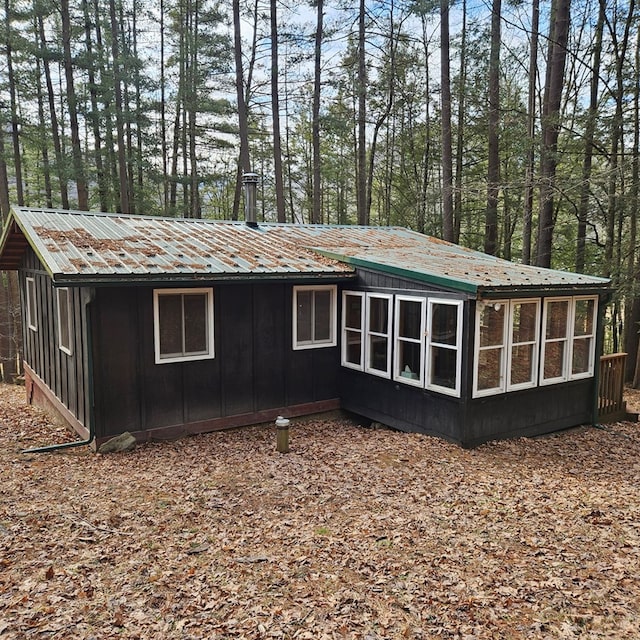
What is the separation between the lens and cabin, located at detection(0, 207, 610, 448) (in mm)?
6715

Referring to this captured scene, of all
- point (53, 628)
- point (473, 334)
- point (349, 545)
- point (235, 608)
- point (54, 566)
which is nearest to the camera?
point (53, 628)

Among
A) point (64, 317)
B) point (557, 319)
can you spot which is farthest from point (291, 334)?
point (557, 319)

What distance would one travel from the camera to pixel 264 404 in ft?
26.5

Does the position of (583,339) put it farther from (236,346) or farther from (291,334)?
(236,346)

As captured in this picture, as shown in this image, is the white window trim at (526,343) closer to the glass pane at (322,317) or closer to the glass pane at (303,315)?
the glass pane at (322,317)

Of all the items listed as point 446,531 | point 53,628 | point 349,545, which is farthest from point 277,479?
point 53,628

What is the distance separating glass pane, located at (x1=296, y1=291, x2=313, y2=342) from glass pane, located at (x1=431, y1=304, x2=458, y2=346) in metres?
2.28

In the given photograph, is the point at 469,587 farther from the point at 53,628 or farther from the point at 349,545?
the point at 53,628

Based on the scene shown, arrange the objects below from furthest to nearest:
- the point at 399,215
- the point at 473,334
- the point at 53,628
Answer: the point at 399,215 < the point at 473,334 < the point at 53,628

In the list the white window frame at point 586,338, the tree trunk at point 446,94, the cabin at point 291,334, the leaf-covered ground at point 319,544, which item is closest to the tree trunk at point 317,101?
the tree trunk at point 446,94

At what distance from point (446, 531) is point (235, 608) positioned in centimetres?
198

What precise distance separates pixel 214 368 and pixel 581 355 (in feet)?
19.4

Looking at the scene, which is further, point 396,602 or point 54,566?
point 54,566

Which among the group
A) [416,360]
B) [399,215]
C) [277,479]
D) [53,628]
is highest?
[399,215]
